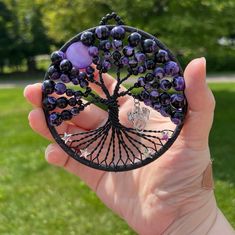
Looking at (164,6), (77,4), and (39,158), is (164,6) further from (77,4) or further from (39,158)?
(39,158)

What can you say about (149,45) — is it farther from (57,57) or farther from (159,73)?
(57,57)

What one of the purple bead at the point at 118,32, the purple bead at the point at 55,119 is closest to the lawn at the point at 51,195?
the purple bead at the point at 55,119

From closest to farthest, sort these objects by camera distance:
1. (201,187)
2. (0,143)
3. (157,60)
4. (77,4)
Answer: (157,60), (201,187), (0,143), (77,4)

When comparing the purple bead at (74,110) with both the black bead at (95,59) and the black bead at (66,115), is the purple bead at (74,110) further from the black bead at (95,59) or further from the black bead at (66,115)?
the black bead at (95,59)

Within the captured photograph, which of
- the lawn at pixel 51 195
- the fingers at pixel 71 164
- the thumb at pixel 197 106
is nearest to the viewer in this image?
the thumb at pixel 197 106

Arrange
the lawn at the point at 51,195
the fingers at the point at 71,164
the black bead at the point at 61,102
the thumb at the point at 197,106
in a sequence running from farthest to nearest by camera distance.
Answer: the lawn at the point at 51,195, the fingers at the point at 71,164, the black bead at the point at 61,102, the thumb at the point at 197,106

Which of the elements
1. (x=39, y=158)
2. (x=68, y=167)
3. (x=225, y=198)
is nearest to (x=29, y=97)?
(x=68, y=167)

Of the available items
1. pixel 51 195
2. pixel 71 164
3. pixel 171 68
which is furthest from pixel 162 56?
pixel 51 195
